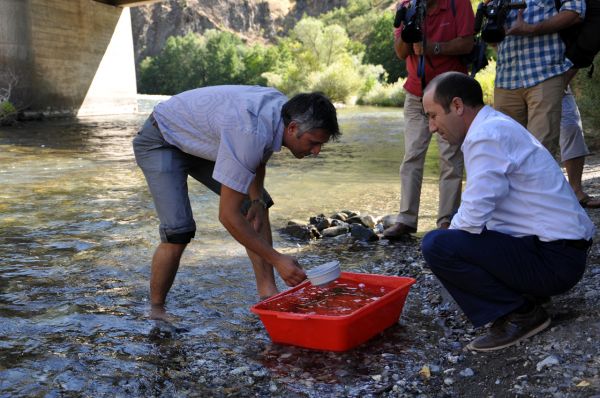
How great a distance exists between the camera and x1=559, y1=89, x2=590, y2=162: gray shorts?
5.71m

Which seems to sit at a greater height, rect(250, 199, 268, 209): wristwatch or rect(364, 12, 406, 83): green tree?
rect(364, 12, 406, 83): green tree

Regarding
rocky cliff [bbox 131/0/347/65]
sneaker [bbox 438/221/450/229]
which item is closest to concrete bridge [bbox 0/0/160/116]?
sneaker [bbox 438/221/450/229]

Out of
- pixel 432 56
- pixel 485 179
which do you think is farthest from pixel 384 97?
pixel 485 179

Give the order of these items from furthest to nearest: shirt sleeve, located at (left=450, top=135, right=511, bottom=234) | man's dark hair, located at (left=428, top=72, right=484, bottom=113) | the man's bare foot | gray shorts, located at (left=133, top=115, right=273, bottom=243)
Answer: the man's bare foot, gray shorts, located at (left=133, top=115, right=273, bottom=243), man's dark hair, located at (left=428, top=72, right=484, bottom=113), shirt sleeve, located at (left=450, top=135, right=511, bottom=234)

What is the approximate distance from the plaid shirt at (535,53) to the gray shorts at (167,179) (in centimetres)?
273

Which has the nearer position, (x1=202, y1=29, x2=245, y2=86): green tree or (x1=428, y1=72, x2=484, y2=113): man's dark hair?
(x1=428, y1=72, x2=484, y2=113): man's dark hair

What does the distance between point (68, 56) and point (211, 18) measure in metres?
90.9

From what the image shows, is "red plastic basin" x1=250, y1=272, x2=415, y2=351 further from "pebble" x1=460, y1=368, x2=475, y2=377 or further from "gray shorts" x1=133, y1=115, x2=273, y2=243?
"gray shorts" x1=133, y1=115, x2=273, y2=243

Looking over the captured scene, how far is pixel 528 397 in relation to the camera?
2643mm

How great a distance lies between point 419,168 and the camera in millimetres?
5621

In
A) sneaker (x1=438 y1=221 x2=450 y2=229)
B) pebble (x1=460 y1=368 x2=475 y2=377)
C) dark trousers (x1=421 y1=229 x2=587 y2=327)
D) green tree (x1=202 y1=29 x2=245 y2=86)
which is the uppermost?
green tree (x1=202 y1=29 x2=245 y2=86)

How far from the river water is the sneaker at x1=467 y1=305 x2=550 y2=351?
3.39ft

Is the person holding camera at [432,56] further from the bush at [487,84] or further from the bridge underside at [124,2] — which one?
the bridge underside at [124,2]

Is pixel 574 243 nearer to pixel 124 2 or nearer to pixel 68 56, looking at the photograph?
pixel 68 56
